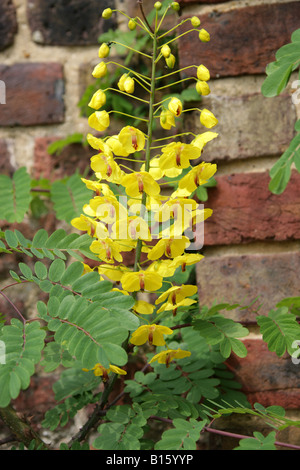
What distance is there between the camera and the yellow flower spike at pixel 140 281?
2.44ft

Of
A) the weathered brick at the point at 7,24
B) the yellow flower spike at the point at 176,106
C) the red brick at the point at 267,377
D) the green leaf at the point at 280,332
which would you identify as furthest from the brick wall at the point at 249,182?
the weathered brick at the point at 7,24

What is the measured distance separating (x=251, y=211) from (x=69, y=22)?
62 centimetres

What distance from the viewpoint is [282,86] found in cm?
73

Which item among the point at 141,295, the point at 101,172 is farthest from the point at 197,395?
the point at 101,172

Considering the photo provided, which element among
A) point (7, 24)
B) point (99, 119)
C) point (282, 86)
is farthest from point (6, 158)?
point (282, 86)

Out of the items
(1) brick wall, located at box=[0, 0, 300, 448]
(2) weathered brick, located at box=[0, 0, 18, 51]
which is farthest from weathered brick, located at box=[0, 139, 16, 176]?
(1) brick wall, located at box=[0, 0, 300, 448]

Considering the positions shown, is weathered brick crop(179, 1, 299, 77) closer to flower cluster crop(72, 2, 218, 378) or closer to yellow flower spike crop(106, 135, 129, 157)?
flower cluster crop(72, 2, 218, 378)

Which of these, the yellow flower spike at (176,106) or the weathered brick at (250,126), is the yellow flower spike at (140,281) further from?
the weathered brick at (250,126)

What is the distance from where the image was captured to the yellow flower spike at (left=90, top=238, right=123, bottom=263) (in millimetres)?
779

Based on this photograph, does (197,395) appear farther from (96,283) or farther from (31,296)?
(31,296)

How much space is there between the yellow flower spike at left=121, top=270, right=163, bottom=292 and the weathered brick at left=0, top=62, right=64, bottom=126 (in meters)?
0.57

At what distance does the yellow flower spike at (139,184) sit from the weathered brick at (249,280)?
0.31 meters

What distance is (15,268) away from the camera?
1161 mm

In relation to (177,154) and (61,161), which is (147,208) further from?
(61,161)
